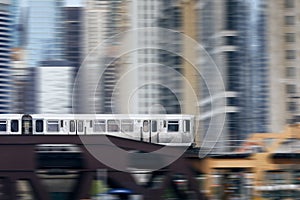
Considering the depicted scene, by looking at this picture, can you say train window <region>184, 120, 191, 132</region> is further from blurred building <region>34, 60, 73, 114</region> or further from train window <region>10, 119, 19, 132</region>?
blurred building <region>34, 60, 73, 114</region>

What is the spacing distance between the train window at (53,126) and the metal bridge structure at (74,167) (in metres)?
1.57

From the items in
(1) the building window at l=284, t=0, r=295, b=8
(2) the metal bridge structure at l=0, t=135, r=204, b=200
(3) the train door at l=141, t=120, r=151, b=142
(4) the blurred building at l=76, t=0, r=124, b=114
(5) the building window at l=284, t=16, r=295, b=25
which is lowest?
(2) the metal bridge structure at l=0, t=135, r=204, b=200

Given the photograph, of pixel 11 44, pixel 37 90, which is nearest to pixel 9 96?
pixel 37 90

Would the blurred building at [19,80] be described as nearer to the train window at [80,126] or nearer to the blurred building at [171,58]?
the blurred building at [171,58]

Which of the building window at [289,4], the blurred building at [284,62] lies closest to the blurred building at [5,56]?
the blurred building at [284,62]

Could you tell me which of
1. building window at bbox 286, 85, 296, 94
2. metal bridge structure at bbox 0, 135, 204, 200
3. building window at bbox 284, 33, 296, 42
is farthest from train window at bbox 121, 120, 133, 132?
building window at bbox 284, 33, 296, 42

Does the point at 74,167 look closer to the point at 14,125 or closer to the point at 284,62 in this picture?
the point at 14,125

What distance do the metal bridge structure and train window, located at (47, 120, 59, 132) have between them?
1.57m

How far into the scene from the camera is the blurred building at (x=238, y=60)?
3391cm

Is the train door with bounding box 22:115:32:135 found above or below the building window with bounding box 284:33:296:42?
below

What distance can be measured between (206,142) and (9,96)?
92.2 feet

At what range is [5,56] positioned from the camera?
5050cm

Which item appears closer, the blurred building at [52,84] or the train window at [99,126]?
the train window at [99,126]

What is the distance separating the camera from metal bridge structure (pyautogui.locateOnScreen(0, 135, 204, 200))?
14211mm
